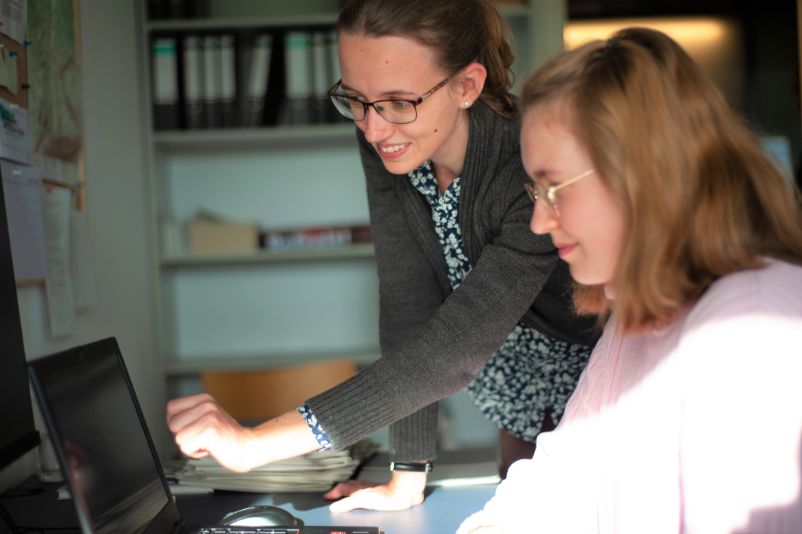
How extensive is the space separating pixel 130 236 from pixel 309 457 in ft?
5.34

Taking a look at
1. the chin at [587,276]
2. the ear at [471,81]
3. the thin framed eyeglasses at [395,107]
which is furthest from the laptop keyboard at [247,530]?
the ear at [471,81]

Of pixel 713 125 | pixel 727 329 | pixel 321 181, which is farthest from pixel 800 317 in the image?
pixel 321 181

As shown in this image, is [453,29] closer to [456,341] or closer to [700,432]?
[456,341]

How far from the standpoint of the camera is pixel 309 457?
139cm

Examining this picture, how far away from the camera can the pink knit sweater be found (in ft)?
2.49

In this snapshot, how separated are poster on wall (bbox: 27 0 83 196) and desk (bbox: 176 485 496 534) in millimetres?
1028

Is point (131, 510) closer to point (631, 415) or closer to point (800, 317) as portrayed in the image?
point (631, 415)

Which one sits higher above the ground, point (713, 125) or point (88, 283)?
point (713, 125)

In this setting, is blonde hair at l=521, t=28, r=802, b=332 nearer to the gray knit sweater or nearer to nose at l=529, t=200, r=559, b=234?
nose at l=529, t=200, r=559, b=234

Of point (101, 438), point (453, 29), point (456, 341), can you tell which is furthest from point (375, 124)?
point (101, 438)

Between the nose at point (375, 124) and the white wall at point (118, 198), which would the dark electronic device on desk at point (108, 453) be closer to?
the nose at point (375, 124)

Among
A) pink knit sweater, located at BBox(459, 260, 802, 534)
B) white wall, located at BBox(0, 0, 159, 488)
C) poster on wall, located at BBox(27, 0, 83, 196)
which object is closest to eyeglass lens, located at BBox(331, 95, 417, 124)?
pink knit sweater, located at BBox(459, 260, 802, 534)

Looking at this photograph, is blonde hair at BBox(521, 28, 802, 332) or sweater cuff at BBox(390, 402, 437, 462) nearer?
blonde hair at BBox(521, 28, 802, 332)

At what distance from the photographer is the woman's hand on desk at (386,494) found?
4.06 feet
